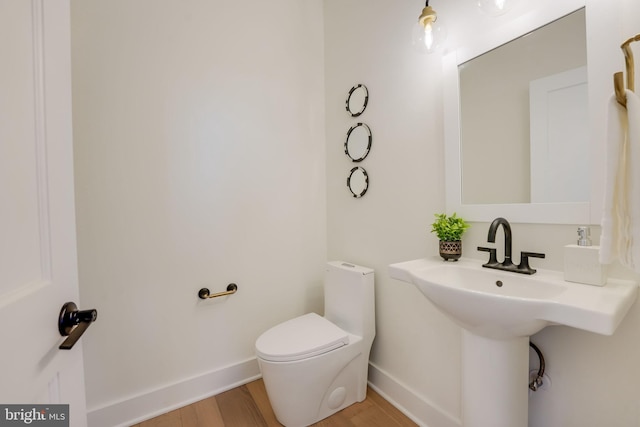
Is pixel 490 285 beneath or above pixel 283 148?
beneath

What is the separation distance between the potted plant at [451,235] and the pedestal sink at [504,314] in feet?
0.26

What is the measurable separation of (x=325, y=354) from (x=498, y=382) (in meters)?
0.73

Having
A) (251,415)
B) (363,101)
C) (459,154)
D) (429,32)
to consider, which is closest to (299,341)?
(251,415)

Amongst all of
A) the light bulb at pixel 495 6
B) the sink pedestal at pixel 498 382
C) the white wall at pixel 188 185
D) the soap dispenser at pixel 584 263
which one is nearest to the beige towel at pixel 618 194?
the soap dispenser at pixel 584 263

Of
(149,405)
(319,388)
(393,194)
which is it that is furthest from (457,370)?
(149,405)

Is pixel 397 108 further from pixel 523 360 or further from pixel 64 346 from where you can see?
pixel 64 346

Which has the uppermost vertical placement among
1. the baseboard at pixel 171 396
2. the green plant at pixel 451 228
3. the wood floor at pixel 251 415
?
the green plant at pixel 451 228

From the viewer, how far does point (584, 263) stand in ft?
2.60

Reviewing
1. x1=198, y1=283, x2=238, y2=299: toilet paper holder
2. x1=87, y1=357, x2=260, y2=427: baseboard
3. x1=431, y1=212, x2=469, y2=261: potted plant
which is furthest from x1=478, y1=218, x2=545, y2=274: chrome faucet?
x1=87, y1=357, x2=260, y2=427: baseboard

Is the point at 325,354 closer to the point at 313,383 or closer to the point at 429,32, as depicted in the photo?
the point at 313,383

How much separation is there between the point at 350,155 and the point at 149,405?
A: 1858 mm

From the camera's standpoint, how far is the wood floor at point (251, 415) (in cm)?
139

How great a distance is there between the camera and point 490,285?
0.98 metres

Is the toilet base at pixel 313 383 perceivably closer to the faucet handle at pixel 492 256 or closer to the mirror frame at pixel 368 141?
the faucet handle at pixel 492 256
